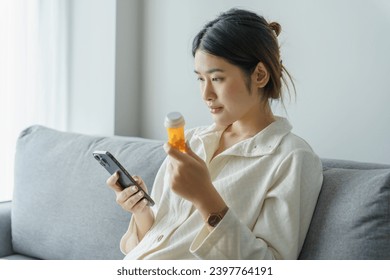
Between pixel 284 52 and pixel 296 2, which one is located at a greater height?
pixel 296 2

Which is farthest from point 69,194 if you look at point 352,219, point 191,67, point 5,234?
point 352,219

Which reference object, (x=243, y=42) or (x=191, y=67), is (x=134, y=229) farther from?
(x=191, y=67)

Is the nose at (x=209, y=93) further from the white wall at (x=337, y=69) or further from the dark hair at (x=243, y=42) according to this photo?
the white wall at (x=337, y=69)

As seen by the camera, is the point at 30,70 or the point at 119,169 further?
the point at 30,70

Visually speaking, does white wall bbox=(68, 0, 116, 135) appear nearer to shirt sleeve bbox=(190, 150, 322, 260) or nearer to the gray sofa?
the gray sofa

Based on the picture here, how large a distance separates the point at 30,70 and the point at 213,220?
4.96 ft

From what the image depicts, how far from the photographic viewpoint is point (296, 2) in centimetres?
186

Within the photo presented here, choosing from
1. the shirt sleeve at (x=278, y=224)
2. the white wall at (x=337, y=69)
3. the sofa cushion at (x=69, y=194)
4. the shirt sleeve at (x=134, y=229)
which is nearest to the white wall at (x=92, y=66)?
the sofa cushion at (x=69, y=194)

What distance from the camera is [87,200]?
1872mm

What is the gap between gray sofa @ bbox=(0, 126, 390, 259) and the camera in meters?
1.24

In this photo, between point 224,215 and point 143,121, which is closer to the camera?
point 224,215
